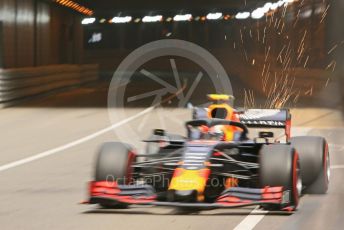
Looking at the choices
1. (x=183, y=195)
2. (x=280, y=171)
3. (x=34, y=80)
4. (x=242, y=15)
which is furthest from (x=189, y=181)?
(x=242, y=15)

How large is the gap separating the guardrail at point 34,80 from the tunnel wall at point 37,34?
159 centimetres

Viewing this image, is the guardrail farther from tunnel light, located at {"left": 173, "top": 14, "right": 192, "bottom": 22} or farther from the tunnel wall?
tunnel light, located at {"left": 173, "top": 14, "right": 192, "bottom": 22}

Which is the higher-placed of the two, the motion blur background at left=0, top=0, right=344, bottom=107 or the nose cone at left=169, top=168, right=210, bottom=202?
the motion blur background at left=0, top=0, right=344, bottom=107

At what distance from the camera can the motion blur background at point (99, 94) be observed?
33.7 feet

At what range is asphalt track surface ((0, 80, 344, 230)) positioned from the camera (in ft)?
31.8

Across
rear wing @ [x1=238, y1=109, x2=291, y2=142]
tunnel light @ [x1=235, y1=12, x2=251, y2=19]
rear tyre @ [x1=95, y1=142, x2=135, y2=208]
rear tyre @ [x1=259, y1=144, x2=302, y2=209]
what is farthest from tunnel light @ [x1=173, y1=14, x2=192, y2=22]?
rear tyre @ [x1=259, y1=144, x2=302, y2=209]

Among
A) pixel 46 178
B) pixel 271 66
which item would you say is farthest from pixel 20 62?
pixel 46 178

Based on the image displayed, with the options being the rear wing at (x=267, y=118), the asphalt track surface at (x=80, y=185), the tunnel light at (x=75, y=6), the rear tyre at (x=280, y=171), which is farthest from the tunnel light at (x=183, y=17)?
the rear tyre at (x=280, y=171)

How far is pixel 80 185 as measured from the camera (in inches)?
504

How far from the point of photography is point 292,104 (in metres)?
31.8

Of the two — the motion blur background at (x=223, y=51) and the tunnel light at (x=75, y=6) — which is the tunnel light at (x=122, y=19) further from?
the tunnel light at (x=75, y=6)

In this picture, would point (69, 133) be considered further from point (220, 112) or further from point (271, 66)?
point (271, 66)

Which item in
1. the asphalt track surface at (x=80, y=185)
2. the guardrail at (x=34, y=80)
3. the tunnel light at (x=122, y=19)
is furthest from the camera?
the tunnel light at (x=122, y=19)

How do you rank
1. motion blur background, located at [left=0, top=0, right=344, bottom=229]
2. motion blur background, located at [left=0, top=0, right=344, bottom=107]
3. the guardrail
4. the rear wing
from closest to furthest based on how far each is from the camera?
motion blur background, located at [left=0, top=0, right=344, bottom=229]
the rear wing
the guardrail
motion blur background, located at [left=0, top=0, right=344, bottom=107]
